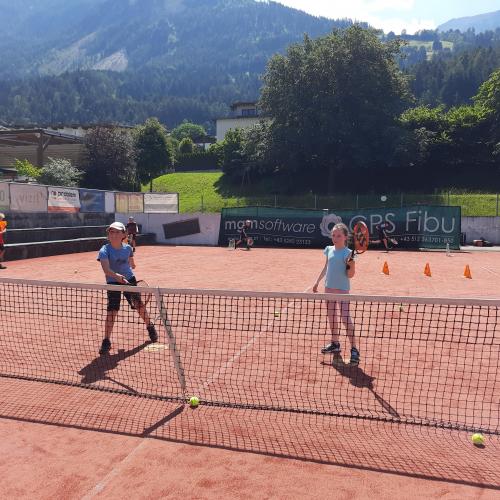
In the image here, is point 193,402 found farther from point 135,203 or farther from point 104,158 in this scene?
point 104,158

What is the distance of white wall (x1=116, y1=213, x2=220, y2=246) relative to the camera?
31.9 metres

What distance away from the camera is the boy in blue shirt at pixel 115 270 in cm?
703

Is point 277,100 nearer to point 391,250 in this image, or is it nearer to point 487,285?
point 391,250

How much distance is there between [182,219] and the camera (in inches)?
1284

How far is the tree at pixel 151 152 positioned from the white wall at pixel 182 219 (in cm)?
2596

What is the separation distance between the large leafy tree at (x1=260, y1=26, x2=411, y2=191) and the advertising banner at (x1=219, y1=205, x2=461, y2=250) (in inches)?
788

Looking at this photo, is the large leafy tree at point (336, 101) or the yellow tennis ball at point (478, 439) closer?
the yellow tennis ball at point (478, 439)

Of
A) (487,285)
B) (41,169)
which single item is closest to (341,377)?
(487,285)

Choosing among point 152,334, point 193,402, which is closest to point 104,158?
point 152,334

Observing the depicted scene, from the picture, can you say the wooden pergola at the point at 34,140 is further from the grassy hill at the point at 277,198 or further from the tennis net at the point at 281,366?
the tennis net at the point at 281,366

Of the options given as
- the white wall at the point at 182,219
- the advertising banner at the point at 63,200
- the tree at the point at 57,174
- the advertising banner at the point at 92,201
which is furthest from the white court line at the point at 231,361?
the tree at the point at 57,174

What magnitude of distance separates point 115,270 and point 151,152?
2131 inches

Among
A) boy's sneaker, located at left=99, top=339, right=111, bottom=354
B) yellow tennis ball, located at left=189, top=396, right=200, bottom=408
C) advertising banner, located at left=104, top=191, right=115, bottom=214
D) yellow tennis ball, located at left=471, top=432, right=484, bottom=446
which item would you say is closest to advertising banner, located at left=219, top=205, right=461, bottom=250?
advertising banner, located at left=104, top=191, right=115, bottom=214

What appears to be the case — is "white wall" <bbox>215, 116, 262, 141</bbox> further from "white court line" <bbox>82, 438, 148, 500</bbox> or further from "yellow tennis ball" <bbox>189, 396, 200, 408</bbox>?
"white court line" <bbox>82, 438, 148, 500</bbox>
